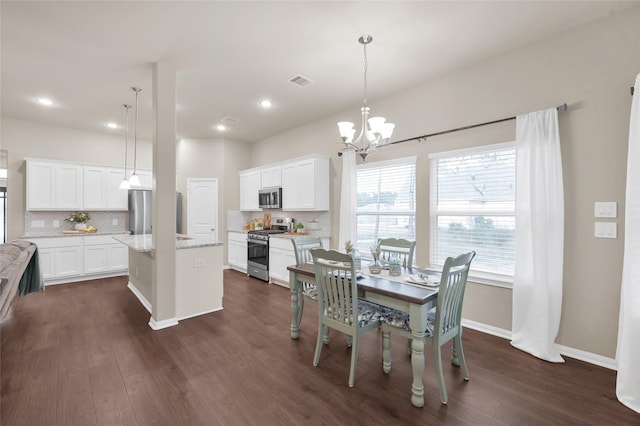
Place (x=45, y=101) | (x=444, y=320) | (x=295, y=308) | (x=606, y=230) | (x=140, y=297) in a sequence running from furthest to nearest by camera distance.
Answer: (x=45, y=101), (x=140, y=297), (x=295, y=308), (x=606, y=230), (x=444, y=320)

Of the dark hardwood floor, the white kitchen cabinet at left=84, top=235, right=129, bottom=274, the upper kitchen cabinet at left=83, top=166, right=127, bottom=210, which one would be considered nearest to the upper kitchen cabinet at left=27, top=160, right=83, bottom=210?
the upper kitchen cabinet at left=83, top=166, right=127, bottom=210

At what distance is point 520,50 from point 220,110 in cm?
430

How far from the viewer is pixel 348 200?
15.4 ft

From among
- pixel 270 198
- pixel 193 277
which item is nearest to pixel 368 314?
pixel 193 277

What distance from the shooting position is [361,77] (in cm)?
371

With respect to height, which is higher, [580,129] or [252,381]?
[580,129]

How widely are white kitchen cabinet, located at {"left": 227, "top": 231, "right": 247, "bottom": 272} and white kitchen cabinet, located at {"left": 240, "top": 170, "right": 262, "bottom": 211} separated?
0.68 metres

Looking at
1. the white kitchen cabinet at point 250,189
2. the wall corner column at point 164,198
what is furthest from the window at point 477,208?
the white kitchen cabinet at point 250,189

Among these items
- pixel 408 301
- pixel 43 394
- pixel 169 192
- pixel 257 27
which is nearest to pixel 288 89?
pixel 257 27

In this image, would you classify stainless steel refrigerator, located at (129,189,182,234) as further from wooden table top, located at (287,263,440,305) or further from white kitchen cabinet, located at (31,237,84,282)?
wooden table top, located at (287,263,440,305)

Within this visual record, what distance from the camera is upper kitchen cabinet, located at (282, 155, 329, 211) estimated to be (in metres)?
4.99

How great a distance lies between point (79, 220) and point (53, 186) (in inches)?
30.6

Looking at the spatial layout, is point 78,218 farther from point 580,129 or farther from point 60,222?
point 580,129

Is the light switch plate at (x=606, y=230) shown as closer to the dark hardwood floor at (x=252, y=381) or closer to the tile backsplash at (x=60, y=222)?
the dark hardwood floor at (x=252, y=381)
